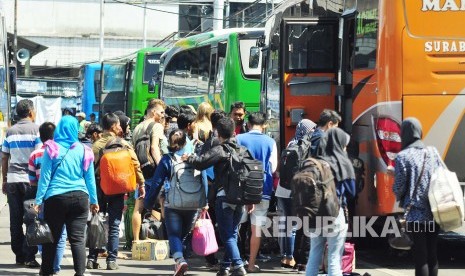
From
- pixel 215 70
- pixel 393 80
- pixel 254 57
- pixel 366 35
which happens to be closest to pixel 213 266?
pixel 393 80

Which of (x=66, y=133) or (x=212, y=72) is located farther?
(x=212, y=72)

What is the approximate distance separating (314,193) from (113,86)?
3543 centimetres

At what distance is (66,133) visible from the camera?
10.9 meters

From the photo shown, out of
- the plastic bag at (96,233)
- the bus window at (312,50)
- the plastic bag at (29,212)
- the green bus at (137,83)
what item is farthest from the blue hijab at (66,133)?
the green bus at (137,83)

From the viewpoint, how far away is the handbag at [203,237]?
1170 centimetres

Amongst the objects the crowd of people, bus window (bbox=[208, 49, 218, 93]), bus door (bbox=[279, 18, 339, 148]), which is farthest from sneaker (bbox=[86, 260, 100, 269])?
bus window (bbox=[208, 49, 218, 93])

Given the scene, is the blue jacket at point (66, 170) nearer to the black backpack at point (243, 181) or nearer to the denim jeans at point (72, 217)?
the denim jeans at point (72, 217)

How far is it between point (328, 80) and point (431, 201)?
4691 millimetres

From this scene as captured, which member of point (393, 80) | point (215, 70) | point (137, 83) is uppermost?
point (215, 70)

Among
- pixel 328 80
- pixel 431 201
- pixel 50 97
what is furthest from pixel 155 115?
pixel 50 97

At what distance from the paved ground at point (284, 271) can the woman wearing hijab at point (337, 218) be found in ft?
7.72

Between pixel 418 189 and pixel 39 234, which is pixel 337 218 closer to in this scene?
pixel 418 189

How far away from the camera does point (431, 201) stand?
9.55 metres

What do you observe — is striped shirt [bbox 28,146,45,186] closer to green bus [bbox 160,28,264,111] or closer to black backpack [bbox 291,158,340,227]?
black backpack [bbox 291,158,340,227]
